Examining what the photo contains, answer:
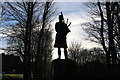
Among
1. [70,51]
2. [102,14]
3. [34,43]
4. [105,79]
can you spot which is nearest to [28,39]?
[34,43]

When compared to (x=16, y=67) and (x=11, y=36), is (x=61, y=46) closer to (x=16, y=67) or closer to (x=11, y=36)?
(x=11, y=36)

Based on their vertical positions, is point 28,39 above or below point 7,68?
above

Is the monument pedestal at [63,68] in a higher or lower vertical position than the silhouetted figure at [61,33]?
lower

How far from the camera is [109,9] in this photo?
559 inches

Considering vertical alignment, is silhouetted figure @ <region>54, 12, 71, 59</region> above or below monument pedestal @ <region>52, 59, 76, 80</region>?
above

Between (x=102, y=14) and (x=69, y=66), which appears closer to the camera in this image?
(x=69, y=66)

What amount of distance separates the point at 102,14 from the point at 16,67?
37.6 m

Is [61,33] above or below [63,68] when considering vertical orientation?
above

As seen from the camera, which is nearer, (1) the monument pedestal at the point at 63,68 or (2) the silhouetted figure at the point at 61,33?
(1) the monument pedestal at the point at 63,68

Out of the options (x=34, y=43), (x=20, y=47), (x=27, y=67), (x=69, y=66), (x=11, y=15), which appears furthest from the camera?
(x=34, y=43)

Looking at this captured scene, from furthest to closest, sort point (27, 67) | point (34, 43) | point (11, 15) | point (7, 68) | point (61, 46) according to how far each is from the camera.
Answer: point (7, 68) → point (34, 43) → point (11, 15) → point (27, 67) → point (61, 46)

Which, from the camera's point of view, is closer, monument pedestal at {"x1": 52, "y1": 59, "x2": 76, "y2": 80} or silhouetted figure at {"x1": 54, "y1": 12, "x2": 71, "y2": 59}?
monument pedestal at {"x1": 52, "y1": 59, "x2": 76, "y2": 80}

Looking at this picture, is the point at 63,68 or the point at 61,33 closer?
the point at 63,68

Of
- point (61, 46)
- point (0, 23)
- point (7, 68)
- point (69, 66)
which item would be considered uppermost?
point (0, 23)
